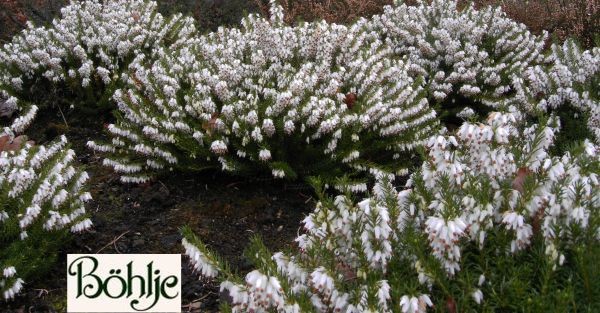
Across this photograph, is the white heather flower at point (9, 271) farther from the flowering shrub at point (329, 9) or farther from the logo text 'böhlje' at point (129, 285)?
the flowering shrub at point (329, 9)

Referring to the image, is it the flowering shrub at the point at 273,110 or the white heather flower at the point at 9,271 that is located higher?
the flowering shrub at the point at 273,110

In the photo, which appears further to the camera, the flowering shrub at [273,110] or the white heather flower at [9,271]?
the flowering shrub at [273,110]

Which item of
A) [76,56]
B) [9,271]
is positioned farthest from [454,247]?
[76,56]

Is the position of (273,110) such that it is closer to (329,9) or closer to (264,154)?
(264,154)

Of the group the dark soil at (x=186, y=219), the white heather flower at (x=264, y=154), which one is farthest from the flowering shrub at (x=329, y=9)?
the white heather flower at (x=264, y=154)

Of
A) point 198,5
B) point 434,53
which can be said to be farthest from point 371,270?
point 198,5
